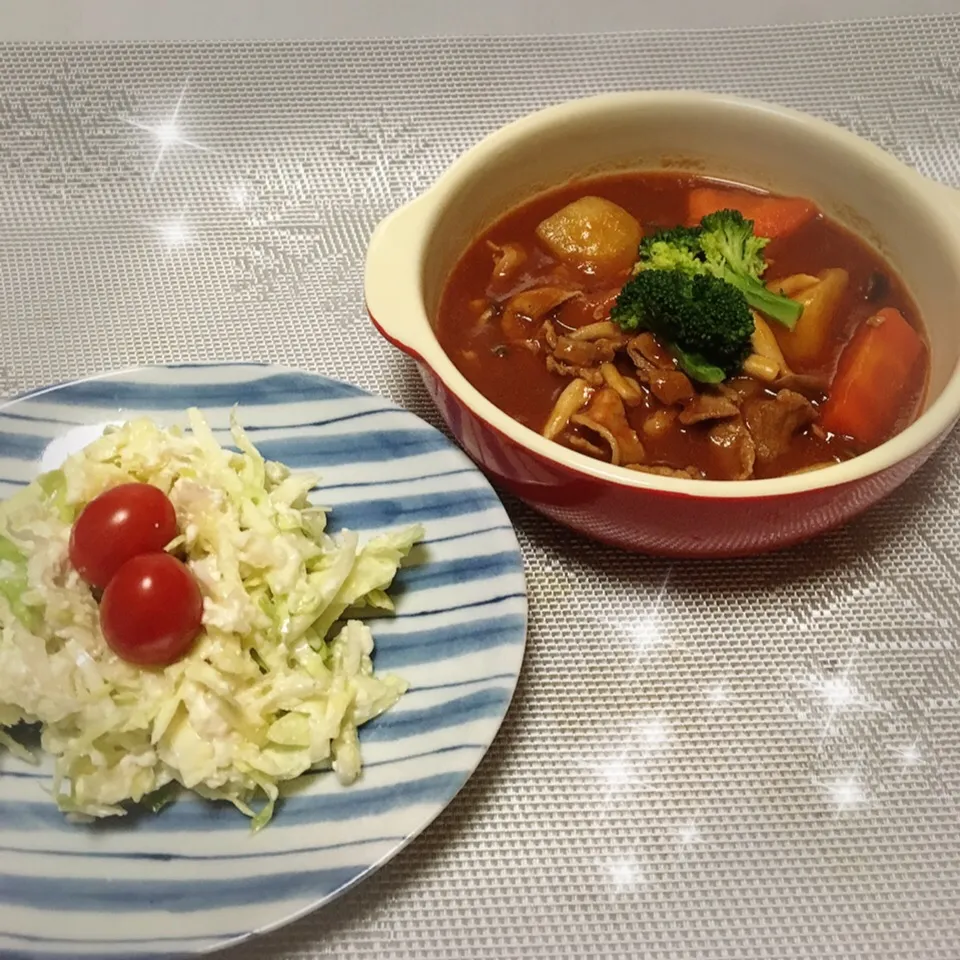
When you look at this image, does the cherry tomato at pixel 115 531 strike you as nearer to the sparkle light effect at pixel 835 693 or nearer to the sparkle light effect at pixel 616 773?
the sparkle light effect at pixel 616 773

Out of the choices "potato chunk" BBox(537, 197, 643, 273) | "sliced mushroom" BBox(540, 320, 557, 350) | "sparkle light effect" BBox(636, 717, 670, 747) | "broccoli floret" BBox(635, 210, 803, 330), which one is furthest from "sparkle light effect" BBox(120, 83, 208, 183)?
"sparkle light effect" BBox(636, 717, 670, 747)

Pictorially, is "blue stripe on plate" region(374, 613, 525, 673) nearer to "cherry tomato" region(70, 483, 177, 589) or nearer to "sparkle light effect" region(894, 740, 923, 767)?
"cherry tomato" region(70, 483, 177, 589)

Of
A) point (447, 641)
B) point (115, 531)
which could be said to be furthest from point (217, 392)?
point (447, 641)

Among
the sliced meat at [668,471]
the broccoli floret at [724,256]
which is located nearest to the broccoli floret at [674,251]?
the broccoli floret at [724,256]

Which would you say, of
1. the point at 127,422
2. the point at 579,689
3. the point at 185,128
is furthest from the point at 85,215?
the point at 579,689

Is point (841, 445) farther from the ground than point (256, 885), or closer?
farther from the ground

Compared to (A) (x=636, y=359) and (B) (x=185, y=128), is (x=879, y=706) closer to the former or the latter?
(A) (x=636, y=359)
